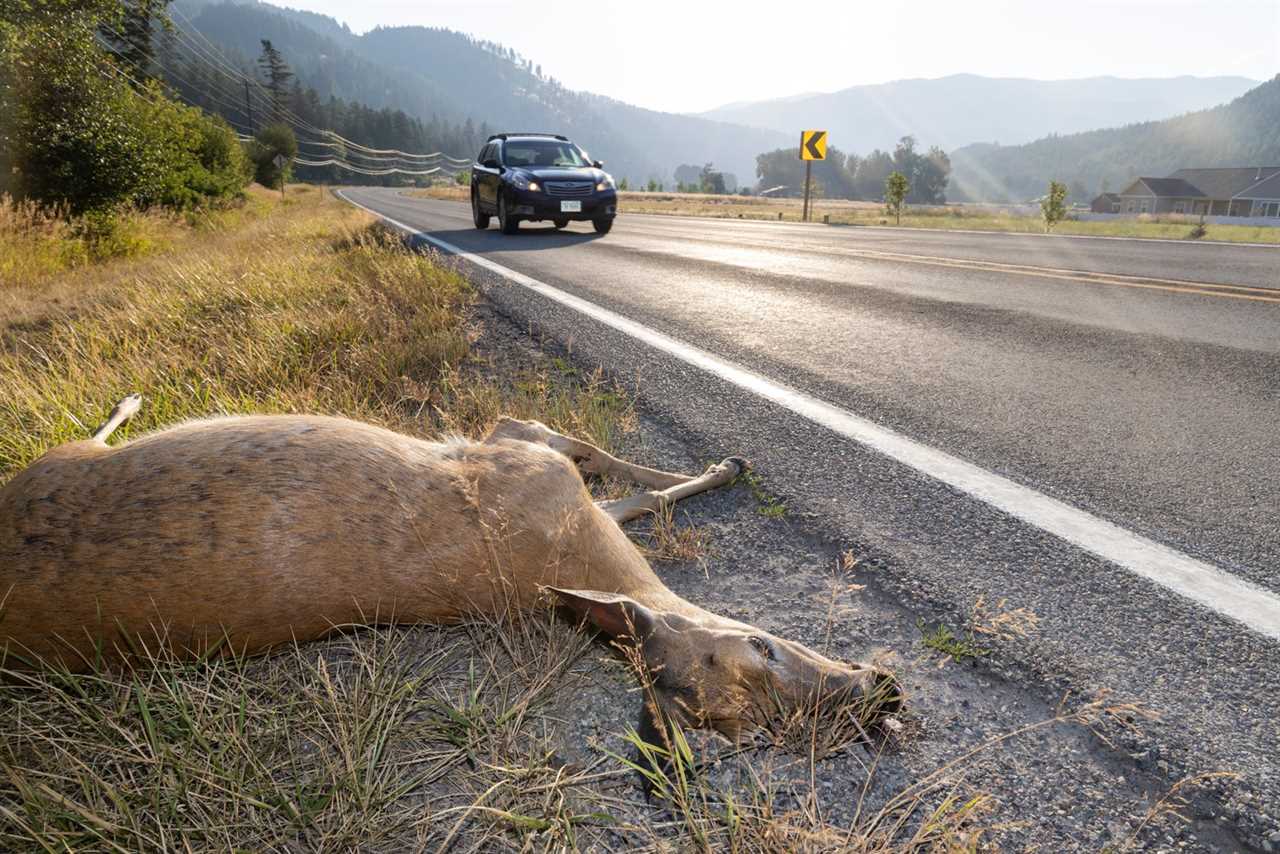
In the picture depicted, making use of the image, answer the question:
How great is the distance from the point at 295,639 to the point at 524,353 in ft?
11.1

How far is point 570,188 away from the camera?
14461 millimetres

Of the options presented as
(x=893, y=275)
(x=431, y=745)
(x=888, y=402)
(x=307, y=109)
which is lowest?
(x=431, y=745)

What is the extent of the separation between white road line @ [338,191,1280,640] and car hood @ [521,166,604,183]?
1116 centimetres

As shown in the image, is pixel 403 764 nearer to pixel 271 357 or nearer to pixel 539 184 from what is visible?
pixel 271 357

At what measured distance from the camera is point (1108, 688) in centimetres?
164

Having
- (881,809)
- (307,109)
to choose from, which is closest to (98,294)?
(881,809)

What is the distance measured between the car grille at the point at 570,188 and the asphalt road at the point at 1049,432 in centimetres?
645

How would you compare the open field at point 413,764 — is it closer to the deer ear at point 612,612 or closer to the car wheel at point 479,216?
the deer ear at point 612,612

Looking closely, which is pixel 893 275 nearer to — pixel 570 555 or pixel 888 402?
pixel 888 402

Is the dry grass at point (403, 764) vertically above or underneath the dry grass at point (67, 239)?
underneath

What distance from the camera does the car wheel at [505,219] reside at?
14555mm

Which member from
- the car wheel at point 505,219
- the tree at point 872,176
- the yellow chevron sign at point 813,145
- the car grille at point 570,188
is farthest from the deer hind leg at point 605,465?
the tree at point 872,176

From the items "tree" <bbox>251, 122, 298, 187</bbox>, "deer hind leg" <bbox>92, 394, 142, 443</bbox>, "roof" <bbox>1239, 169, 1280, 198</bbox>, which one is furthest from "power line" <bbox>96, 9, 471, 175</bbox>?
"roof" <bbox>1239, 169, 1280, 198</bbox>

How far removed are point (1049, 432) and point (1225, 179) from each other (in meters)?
119
